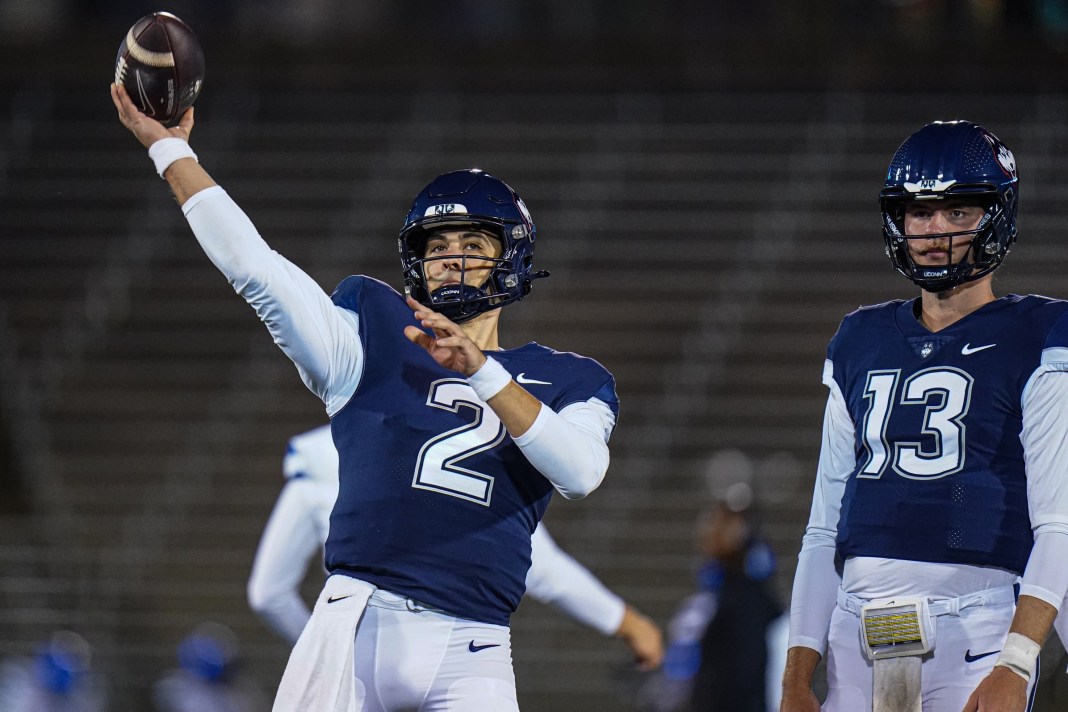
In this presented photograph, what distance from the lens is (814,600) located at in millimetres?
3424

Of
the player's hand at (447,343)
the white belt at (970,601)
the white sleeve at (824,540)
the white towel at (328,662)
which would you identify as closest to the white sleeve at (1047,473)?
the white belt at (970,601)

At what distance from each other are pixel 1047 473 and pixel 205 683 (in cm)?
671

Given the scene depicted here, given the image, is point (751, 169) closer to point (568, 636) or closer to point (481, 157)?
point (481, 157)

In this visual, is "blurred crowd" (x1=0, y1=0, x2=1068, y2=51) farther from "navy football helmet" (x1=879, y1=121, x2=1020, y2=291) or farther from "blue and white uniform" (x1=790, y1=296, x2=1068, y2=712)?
"blue and white uniform" (x1=790, y1=296, x2=1068, y2=712)

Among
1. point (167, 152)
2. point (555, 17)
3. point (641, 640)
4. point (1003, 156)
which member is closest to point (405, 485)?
point (167, 152)

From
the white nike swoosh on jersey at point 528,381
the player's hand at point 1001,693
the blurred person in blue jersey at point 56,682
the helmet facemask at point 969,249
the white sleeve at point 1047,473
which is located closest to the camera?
the player's hand at point 1001,693

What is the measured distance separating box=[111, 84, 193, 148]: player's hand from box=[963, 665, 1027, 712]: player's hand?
1943 mm

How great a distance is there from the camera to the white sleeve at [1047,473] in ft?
9.93

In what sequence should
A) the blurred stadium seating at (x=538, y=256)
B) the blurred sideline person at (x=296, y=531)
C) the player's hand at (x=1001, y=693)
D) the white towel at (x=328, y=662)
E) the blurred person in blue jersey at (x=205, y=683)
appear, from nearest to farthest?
the player's hand at (x=1001, y=693), the white towel at (x=328, y=662), the blurred sideline person at (x=296, y=531), the blurred person in blue jersey at (x=205, y=683), the blurred stadium seating at (x=538, y=256)

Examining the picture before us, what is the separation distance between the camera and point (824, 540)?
3.48 m

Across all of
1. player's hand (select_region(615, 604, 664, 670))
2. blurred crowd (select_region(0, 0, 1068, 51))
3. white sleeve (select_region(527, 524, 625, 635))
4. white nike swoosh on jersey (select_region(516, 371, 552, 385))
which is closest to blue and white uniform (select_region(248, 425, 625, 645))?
white sleeve (select_region(527, 524, 625, 635))

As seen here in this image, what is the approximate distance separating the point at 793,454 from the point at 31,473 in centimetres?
544

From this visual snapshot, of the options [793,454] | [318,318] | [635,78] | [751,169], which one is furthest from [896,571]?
[635,78]

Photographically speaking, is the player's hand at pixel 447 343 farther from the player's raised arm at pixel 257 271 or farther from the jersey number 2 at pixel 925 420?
the jersey number 2 at pixel 925 420
